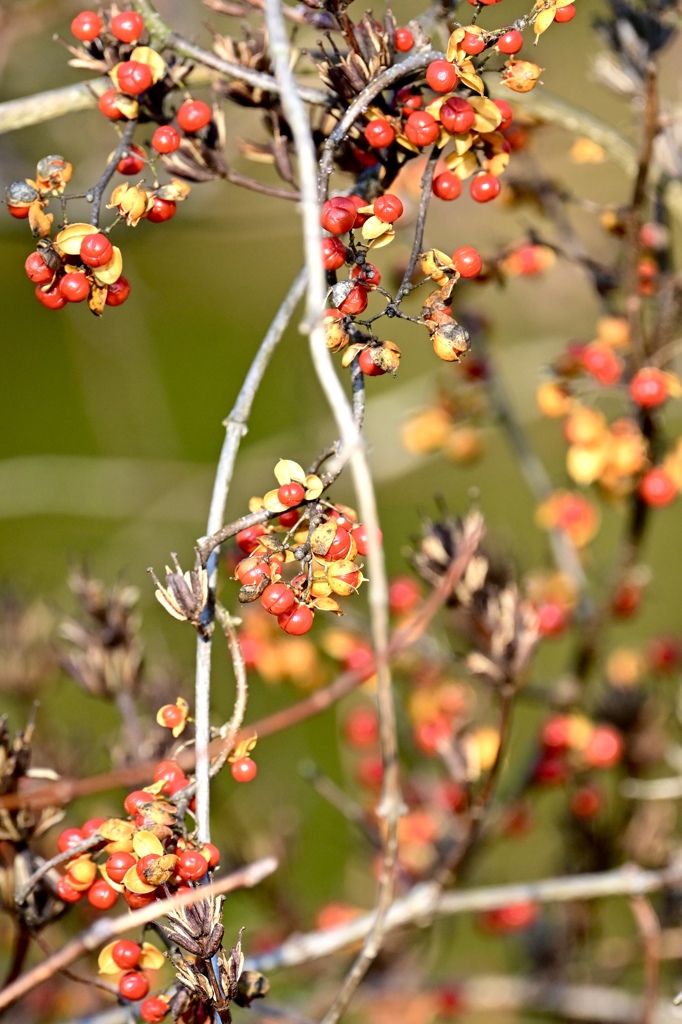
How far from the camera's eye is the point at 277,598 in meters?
0.70

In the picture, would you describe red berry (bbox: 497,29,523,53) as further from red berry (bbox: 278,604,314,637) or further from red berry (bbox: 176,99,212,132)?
red berry (bbox: 278,604,314,637)

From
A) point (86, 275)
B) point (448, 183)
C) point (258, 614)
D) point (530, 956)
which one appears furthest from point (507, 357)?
point (86, 275)

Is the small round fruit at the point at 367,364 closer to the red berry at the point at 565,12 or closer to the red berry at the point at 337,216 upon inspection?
the red berry at the point at 337,216

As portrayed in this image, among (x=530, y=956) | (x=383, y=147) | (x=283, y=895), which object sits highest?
(x=383, y=147)

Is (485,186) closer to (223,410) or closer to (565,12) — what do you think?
(565,12)

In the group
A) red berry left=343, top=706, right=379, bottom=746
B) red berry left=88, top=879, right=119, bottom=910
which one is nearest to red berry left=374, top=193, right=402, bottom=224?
red berry left=88, top=879, right=119, bottom=910

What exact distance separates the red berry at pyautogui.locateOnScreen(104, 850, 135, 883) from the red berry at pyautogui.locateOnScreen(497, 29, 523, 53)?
698 millimetres

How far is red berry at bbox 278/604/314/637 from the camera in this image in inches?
27.9

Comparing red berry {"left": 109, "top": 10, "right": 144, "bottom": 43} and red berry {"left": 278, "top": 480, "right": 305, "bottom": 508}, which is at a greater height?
red berry {"left": 109, "top": 10, "right": 144, "bottom": 43}

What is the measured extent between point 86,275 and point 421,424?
854 millimetres

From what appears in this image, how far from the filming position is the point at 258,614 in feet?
5.17

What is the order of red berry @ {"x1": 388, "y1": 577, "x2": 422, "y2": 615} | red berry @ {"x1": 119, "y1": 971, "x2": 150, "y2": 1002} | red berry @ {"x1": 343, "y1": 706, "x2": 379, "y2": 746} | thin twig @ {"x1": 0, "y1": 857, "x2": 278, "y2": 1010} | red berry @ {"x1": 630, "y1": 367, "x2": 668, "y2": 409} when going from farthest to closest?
1. red berry @ {"x1": 343, "y1": 706, "x2": 379, "y2": 746}
2. red berry @ {"x1": 388, "y1": 577, "x2": 422, "y2": 615}
3. red berry @ {"x1": 630, "y1": 367, "x2": 668, "y2": 409}
4. red berry @ {"x1": 119, "y1": 971, "x2": 150, "y2": 1002}
5. thin twig @ {"x1": 0, "y1": 857, "x2": 278, "y2": 1010}

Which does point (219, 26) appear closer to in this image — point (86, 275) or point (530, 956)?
point (86, 275)

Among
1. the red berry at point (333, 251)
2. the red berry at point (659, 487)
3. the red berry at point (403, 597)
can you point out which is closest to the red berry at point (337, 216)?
the red berry at point (333, 251)
